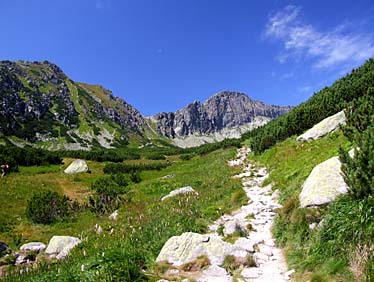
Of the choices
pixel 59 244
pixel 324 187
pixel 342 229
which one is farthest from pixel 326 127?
pixel 59 244

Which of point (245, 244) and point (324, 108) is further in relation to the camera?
point (324, 108)

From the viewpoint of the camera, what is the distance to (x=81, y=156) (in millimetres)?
59719

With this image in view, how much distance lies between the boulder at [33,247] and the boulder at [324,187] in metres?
11.6

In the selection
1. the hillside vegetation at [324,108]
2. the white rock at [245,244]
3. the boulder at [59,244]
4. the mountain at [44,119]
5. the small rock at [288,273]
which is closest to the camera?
the small rock at [288,273]

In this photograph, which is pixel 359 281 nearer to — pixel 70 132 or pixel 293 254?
pixel 293 254

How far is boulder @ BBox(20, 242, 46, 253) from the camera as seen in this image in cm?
1444

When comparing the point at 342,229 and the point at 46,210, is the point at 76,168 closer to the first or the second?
the point at 46,210

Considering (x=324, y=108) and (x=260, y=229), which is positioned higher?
(x=324, y=108)

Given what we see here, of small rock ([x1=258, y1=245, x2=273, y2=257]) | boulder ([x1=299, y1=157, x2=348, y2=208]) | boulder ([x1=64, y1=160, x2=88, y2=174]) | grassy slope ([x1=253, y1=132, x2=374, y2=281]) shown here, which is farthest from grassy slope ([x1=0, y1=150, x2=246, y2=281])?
boulder ([x1=64, y1=160, x2=88, y2=174])

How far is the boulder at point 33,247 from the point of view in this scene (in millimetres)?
14438

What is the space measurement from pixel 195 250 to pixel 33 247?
9.37 meters

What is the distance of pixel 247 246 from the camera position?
9.47m

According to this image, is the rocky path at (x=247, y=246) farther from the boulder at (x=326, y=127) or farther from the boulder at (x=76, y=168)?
the boulder at (x=76, y=168)

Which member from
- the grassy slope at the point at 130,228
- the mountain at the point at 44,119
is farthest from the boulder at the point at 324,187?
the mountain at the point at 44,119
